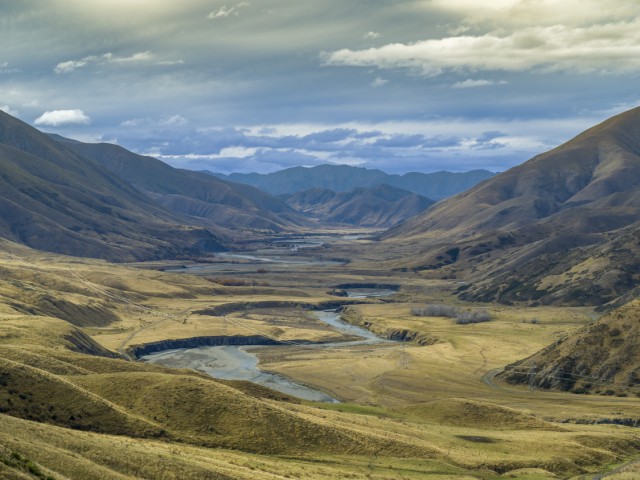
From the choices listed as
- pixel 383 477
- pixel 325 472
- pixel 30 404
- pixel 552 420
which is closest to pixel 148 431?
pixel 30 404

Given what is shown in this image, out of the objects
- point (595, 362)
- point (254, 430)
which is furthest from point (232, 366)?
point (254, 430)

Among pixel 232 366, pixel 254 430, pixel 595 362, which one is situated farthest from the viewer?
pixel 232 366

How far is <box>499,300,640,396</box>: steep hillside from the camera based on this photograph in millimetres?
149875

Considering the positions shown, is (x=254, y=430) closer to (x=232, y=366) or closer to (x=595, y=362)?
(x=595, y=362)

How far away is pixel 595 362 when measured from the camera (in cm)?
15588

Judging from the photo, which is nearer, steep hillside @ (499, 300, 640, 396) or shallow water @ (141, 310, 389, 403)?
steep hillside @ (499, 300, 640, 396)

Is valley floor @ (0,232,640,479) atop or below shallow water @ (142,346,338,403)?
atop

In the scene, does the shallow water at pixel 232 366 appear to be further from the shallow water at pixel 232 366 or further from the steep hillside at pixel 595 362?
the steep hillside at pixel 595 362

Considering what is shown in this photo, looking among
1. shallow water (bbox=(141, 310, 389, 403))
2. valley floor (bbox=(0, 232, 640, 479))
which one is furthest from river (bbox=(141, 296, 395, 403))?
valley floor (bbox=(0, 232, 640, 479))

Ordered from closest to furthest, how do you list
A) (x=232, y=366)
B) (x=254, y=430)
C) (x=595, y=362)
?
(x=254, y=430) < (x=595, y=362) < (x=232, y=366)

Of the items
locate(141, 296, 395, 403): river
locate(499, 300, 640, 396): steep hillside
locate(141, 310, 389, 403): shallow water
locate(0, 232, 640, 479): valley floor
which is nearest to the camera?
locate(0, 232, 640, 479): valley floor

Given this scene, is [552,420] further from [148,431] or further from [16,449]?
[16,449]

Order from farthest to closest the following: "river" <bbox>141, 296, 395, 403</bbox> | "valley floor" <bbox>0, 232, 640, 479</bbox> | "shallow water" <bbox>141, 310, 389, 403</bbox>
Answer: "shallow water" <bbox>141, 310, 389, 403</bbox> < "river" <bbox>141, 296, 395, 403</bbox> < "valley floor" <bbox>0, 232, 640, 479</bbox>

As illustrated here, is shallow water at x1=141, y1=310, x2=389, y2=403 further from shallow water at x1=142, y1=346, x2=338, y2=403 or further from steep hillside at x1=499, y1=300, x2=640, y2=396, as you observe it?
steep hillside at x1=499, y1=300, x2=640, y2=396
